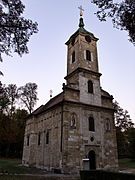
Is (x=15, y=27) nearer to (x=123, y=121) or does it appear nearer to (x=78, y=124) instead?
(x=78, y=124)

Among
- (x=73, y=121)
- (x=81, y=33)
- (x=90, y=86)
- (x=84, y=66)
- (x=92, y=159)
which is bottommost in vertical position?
(x=92, y=159)

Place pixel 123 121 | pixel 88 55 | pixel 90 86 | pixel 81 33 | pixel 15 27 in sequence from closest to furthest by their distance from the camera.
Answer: pixel 15 27 → pixel 90 86 → pixel 88 55 → pixel 81 33 → pixel 123 121

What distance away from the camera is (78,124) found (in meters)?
21.5

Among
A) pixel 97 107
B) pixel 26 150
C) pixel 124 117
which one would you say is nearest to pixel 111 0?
pixel 97 107

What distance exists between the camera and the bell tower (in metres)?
23.7

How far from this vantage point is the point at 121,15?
27.6ft

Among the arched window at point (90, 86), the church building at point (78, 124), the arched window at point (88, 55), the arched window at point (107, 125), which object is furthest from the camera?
the arched window at point (88, 55)

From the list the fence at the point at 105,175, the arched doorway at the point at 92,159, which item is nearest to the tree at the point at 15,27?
the fence at the point at 105,175

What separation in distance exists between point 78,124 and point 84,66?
7626 mm

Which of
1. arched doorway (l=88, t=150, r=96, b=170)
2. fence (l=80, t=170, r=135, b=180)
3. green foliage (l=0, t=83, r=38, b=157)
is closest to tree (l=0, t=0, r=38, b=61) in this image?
fence (l=80, t=170, r=135, b=180)

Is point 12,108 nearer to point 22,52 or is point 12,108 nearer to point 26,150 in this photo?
point 26,150

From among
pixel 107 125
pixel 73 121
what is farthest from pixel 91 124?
pixel 107 125

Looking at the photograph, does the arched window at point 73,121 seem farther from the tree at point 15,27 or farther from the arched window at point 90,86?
the tree at point 15,27

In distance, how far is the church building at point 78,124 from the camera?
20.4 meters
